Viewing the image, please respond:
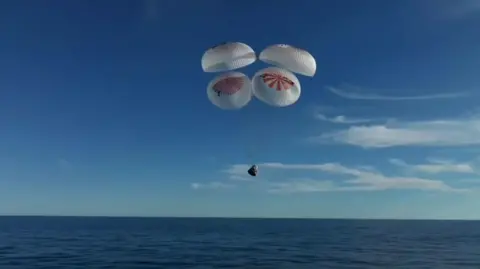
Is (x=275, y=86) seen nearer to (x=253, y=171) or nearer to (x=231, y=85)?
(x=231, y=85)

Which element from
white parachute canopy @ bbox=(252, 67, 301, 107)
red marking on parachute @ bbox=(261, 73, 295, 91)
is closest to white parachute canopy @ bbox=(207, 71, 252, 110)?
white parachute canopy @ bbox=(252, 67, 301, 107)

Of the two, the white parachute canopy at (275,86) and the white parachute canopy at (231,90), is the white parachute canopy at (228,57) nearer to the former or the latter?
the white parachute canopy at (275,86)

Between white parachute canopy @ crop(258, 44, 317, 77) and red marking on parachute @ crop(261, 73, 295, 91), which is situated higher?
white parachute canopy @ crop(258, 44, 317, 77)

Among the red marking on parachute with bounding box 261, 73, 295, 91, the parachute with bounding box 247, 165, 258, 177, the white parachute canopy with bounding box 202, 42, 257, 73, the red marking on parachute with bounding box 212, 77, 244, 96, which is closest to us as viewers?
the white parachute canopy with bounding box 202, 42, 257, 73

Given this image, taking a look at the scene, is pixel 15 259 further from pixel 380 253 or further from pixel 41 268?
pixel 380 253

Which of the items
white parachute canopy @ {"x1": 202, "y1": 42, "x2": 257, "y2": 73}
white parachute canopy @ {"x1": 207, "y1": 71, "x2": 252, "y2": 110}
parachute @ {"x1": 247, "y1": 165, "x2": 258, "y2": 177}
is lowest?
parachute @ {"x1": 247, "y1": 165, "x2": 258, "y2": 177}

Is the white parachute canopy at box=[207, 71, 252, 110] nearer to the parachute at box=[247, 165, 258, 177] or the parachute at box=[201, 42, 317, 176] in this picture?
the parachute at box=[201, 42, 317, 176]

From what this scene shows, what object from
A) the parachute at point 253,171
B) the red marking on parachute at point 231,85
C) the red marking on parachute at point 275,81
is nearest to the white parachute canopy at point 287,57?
the red marking on parachute at point 275,81
